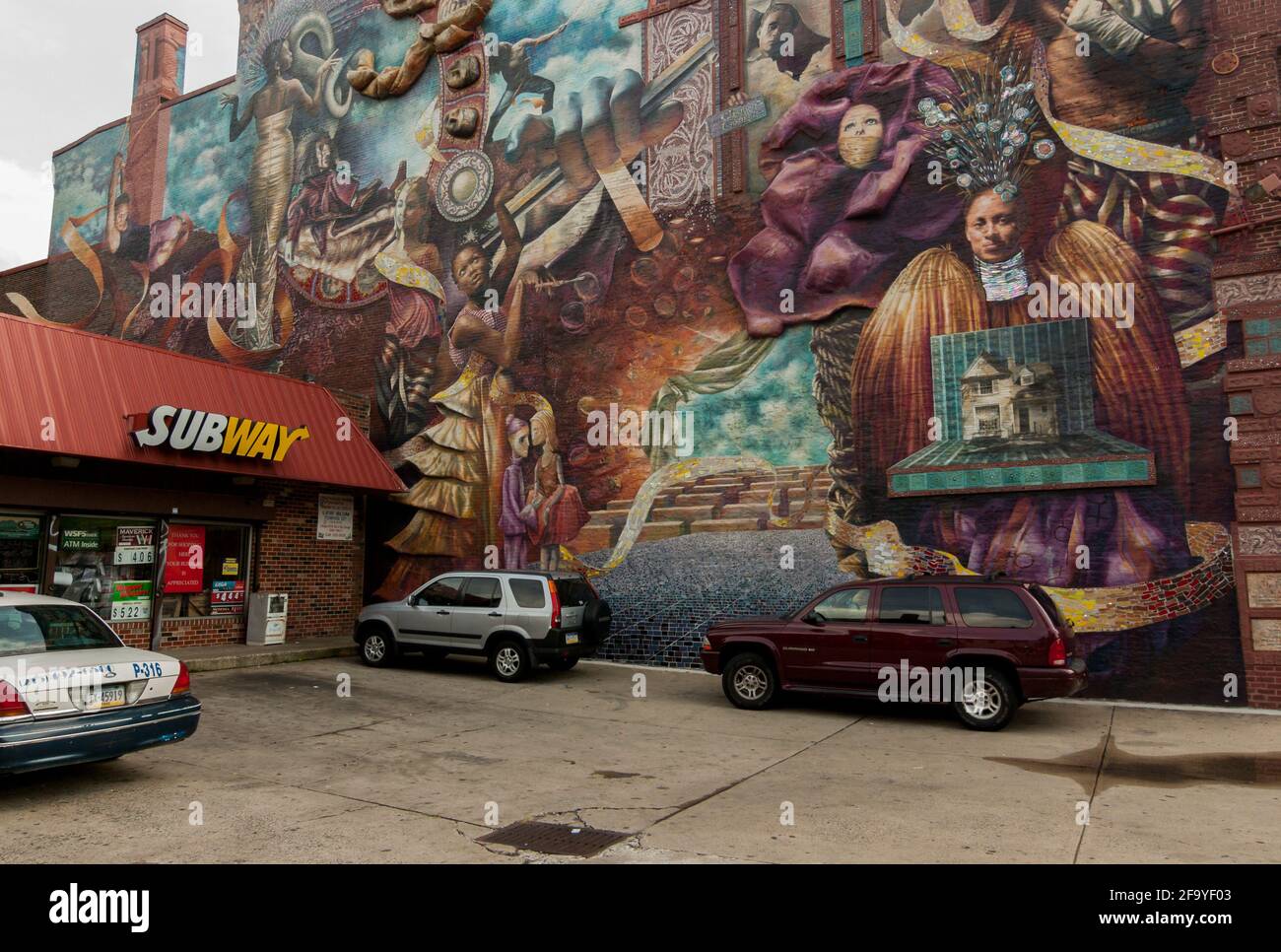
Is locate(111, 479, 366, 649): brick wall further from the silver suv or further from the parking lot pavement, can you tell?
the parking lot pavement

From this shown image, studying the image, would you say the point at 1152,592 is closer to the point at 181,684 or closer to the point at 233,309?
the point at 181,684

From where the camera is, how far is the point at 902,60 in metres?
15.6

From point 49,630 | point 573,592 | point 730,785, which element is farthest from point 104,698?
point 573,592

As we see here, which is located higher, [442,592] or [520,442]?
[520,442]

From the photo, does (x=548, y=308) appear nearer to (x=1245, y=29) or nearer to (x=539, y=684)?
(x=539, y=684)

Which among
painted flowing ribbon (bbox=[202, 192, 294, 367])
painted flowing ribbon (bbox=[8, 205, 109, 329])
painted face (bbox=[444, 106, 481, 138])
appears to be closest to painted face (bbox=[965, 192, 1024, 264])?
painted face (bbox=[444, 106, 481, 138])

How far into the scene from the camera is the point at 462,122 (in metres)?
20.6

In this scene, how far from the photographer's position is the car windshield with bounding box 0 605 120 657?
283 inches

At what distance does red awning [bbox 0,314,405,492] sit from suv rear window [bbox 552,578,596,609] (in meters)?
5.78

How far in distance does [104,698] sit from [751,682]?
25.3 ft

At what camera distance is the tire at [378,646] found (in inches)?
591

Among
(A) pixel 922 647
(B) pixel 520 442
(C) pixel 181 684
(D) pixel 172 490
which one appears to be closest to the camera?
(C) pixel 181 684

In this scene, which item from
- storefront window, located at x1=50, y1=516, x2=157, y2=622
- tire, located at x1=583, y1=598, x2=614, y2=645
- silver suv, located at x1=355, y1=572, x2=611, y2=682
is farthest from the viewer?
tire, located at x1=583, y1=598, x2=614, y2=645

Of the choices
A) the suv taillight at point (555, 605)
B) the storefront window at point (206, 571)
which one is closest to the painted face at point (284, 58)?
the storefront window at point (206, 571)
